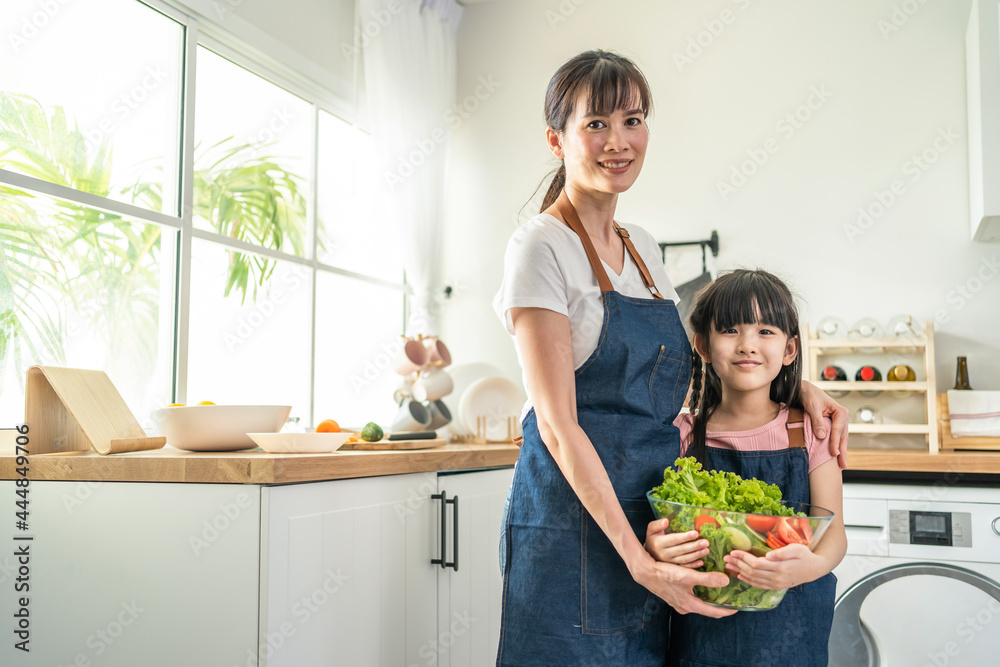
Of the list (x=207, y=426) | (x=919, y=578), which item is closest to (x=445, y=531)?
(x=207, y=426)

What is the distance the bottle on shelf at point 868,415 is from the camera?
2492 mm

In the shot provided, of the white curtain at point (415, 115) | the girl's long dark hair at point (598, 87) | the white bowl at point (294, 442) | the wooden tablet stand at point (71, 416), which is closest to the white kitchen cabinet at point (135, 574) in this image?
the wooden tablet stand at point (71, 416)

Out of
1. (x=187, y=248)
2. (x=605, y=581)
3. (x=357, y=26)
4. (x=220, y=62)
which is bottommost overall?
(x=605, y=581)

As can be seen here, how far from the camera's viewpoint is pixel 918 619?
2.02m

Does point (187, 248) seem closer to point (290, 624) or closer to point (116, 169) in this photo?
point (116, 169)

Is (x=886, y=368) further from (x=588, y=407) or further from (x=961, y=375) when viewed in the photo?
(x=588, y=407)

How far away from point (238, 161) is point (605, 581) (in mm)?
1773

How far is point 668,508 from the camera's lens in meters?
0.94

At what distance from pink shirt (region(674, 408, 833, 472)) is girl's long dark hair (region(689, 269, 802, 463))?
2 cm

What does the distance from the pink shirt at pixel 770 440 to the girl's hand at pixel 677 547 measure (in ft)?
0.89

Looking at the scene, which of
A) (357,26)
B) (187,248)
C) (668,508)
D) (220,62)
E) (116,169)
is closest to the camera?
(668,508)

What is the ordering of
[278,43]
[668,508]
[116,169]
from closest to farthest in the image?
1. [668,508]
2. [116,169]
3. [278,43]

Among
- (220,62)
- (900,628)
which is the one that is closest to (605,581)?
(900,628)

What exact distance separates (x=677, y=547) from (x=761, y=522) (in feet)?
0.32
